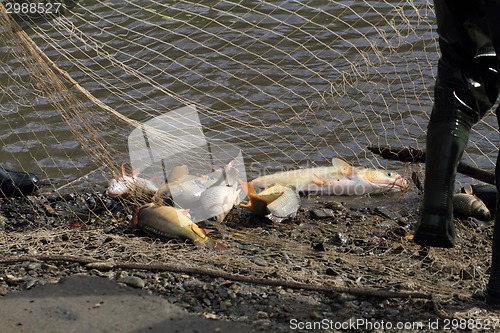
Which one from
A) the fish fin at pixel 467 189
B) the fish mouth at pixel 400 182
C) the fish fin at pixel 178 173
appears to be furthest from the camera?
the fish mouth at pixel 400 182

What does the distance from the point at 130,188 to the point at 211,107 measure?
2.51 meters

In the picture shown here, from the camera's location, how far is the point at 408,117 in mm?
8078

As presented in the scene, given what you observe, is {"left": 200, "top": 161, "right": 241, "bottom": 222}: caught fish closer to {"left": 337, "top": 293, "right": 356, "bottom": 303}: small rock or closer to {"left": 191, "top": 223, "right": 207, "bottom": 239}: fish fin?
{"left": 191, "top": 223, "right": 207, "bottom": 239}: fish fin

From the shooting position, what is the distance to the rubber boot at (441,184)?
163 inches

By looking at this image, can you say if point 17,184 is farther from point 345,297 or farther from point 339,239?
point 345,297

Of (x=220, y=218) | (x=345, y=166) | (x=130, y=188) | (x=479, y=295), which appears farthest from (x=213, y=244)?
(x=345, y=166)

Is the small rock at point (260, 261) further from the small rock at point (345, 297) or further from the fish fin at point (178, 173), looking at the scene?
the fish fin at point (178, 173)

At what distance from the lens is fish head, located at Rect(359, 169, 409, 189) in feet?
22.5

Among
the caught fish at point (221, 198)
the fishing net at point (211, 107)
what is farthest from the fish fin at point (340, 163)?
the caught fish at point (221, 198)

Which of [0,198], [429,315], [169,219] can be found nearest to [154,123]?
[0,198]

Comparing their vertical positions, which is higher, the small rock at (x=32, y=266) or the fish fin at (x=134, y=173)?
the small rock at (x=32, y=266)

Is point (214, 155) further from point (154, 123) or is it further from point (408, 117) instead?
point (408, 117)

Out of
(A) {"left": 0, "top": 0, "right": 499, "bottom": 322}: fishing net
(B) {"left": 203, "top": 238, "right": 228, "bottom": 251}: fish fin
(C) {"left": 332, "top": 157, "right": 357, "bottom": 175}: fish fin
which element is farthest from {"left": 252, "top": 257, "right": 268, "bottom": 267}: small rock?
(C) {"left": 332, "top": 157, "right": 357, "bottom": 175}: fish fin

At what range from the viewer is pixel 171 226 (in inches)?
209
